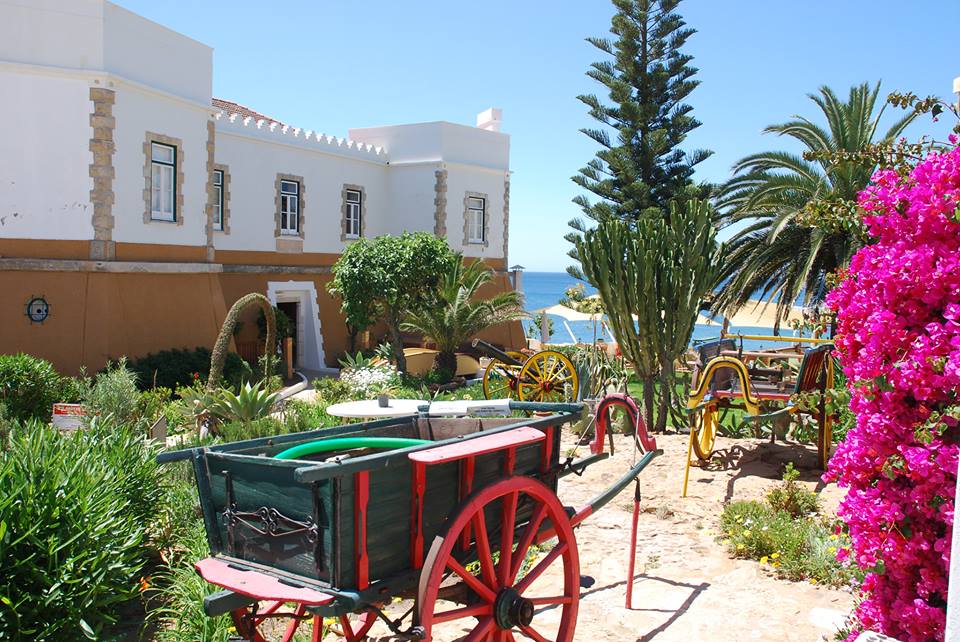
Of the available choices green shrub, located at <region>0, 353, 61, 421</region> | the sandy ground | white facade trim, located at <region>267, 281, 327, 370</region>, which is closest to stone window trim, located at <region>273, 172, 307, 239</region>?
white facade trim, located at <region>267, 281, 327, 370</region>

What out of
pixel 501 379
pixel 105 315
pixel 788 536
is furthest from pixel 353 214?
pixel 788 536

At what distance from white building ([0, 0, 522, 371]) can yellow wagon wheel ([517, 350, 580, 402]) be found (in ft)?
25.5

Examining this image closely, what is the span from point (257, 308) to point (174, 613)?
47.4 feet

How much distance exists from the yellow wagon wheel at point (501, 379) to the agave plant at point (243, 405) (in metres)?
3.51

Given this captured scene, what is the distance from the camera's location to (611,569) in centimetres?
536

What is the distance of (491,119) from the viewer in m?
24.6

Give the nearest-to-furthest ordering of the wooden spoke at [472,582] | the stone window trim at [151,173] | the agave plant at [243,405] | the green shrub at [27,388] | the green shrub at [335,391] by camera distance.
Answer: the wooden spoke at [472,582], the agave plant at [243,405], the green shrub at [27,388], the green shrub at [335,391], the stone window trim at [151,173]


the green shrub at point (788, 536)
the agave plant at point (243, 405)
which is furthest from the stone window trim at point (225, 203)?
the green shrub at point (788, 536)

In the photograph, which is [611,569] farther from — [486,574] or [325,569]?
[325,569]

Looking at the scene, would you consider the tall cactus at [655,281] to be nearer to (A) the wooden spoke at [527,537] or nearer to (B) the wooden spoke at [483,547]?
(A) the wooden spoke at [527,537]

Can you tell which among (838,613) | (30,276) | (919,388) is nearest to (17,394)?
(30,276)

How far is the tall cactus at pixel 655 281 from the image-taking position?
943cm

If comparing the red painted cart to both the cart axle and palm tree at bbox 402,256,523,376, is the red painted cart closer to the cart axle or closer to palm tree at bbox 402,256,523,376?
the cart axle

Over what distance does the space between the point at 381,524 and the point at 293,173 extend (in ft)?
58.7
